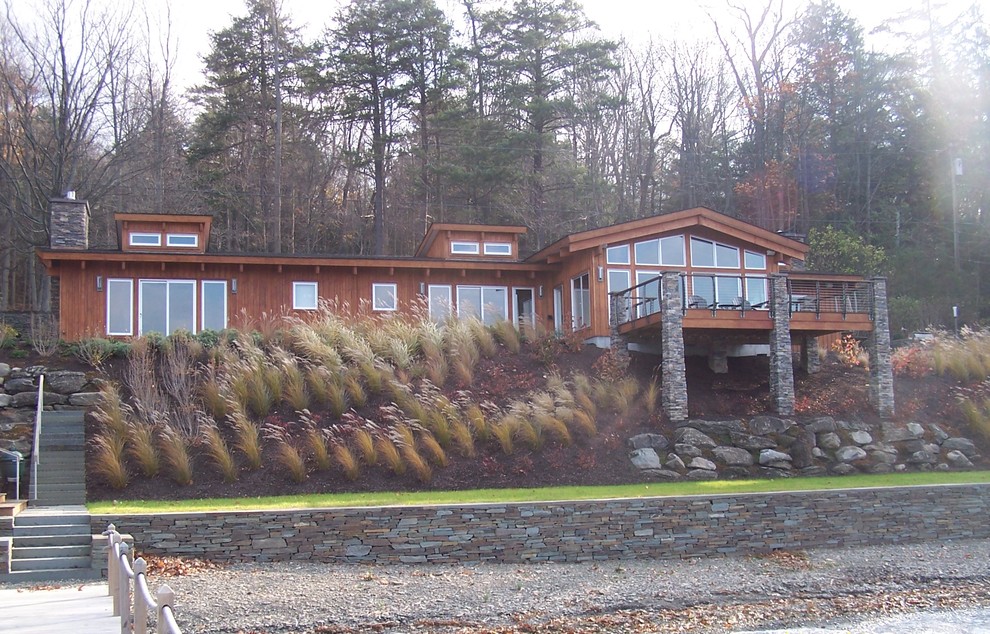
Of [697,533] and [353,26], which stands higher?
[353,26]

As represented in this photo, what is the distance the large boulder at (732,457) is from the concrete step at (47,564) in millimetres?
11273

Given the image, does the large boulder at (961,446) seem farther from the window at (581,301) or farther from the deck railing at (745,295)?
the window at (581,301)

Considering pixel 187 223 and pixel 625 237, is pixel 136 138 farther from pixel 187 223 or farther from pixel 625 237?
pixel 625 237

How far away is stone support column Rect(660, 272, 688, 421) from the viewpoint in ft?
63.9

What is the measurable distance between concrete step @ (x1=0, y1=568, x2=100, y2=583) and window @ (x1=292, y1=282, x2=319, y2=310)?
468 inches

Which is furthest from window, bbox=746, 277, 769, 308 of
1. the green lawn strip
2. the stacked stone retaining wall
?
the stacked stone retaining wall

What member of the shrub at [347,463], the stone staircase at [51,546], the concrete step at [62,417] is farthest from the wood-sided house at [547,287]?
the stone staircase at [51,546]

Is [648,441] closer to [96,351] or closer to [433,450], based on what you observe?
[433,450]

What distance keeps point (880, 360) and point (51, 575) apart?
1653cm

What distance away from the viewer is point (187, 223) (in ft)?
79.9

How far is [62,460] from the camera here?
53.6ft

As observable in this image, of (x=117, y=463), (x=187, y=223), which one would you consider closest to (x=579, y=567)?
(x=117, y=463)

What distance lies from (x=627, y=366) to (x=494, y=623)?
10658 mm

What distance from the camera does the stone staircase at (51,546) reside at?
1263cm
